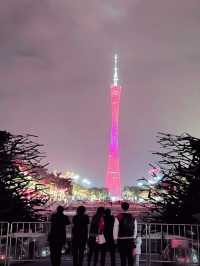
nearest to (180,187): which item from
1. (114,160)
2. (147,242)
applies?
(147,242)

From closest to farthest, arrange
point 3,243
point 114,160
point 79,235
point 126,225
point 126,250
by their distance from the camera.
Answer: point 126,250 → point 126,225 → point 79,235 → point 3,243 → point 114,160

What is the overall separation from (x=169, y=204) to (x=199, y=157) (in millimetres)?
1913

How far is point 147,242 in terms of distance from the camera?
14.0m

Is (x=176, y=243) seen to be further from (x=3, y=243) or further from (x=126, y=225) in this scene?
(x=3, y=243)

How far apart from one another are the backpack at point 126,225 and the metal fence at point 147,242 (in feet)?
3.20

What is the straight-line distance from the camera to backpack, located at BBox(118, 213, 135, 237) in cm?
1192

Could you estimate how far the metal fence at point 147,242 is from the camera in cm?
1344

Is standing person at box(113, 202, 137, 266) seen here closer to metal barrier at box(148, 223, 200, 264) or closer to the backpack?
the backpack

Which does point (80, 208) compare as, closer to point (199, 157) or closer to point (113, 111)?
point (199, 157)

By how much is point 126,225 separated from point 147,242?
2.32 metres

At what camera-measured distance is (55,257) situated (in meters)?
11.9

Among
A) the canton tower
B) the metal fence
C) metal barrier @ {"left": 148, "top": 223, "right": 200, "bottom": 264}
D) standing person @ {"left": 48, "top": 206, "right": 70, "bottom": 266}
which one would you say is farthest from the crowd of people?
the canton tower

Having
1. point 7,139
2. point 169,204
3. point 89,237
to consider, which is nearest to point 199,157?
point 169,204

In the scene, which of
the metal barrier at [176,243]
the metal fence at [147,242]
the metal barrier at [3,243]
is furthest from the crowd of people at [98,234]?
the metal barrier at [3,243]
